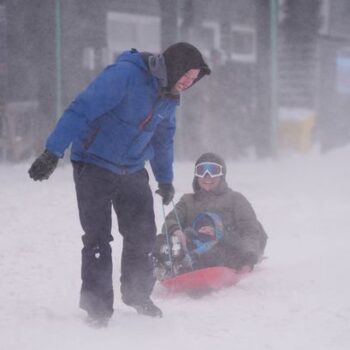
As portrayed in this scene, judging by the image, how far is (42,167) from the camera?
3805 millimetres

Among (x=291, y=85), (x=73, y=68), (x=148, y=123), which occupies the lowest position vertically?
(x=291, y=85)

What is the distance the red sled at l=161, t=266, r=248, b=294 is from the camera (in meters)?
5.15

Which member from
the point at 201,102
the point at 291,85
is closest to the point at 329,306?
the point at 201,102

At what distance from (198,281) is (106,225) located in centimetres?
115

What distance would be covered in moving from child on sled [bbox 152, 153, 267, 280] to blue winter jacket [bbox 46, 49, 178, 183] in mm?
1201

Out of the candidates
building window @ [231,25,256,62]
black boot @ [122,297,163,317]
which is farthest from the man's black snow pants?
building window @ [231,25,256,62]

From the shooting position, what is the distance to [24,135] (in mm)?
11844

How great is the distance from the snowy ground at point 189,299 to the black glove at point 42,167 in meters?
0.86

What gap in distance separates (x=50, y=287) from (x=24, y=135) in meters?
6.88

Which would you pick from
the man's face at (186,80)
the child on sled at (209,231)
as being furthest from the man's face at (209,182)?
the man's face at (186,80)

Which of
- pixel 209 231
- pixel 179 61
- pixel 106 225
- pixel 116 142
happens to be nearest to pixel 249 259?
pixel 209 231

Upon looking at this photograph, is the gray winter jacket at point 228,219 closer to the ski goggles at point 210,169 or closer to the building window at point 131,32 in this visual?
the ski goggles at point 210,169

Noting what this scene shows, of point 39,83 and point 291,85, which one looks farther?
point 291,85

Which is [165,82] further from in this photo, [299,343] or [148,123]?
[299,343]
